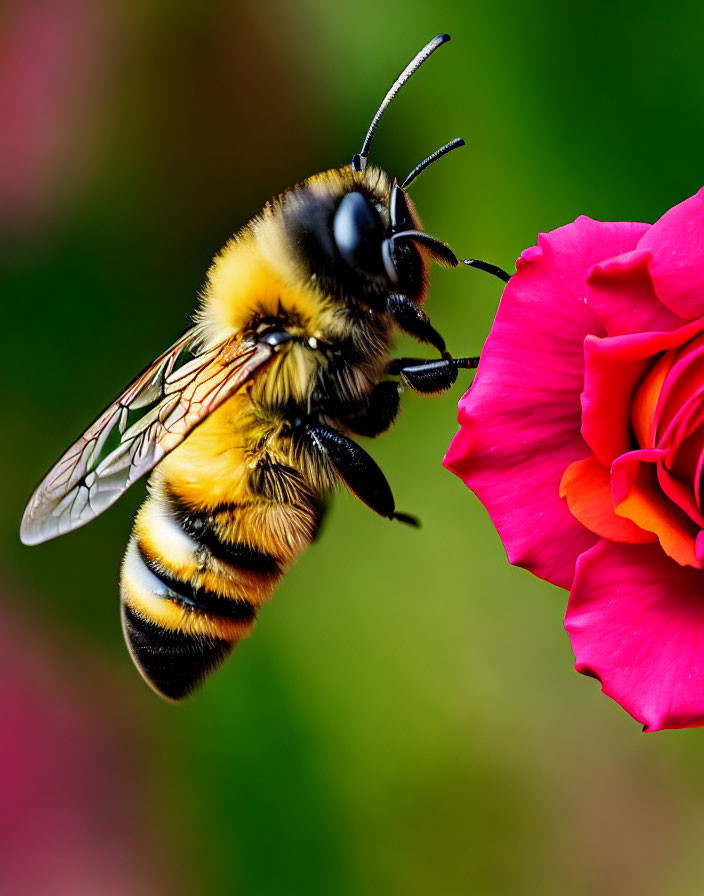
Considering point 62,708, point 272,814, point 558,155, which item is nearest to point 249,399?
point 558,155

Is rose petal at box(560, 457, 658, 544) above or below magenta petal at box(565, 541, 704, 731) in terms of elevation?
above

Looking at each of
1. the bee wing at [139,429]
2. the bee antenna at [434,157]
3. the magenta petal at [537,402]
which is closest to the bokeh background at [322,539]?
the bee antenna at [434,157]

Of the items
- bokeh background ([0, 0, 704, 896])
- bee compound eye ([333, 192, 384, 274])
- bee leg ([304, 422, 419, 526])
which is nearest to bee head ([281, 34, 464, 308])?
bee compound eye ([333, 192, 384, 274])

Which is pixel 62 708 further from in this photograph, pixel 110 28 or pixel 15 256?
pixel 110 28

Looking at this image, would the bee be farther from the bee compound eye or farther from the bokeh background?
the bokeh background

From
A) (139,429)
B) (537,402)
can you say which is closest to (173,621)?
(139,429)

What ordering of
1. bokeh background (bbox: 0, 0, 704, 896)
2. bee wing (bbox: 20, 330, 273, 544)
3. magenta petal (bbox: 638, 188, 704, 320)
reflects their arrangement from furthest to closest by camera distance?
bokeh background (bbox: 0, 0, 704, 896)
bee wing (bbox: 20, 330, 273, 544)
magenta petal (bbox: 638, 188, 704, 320)

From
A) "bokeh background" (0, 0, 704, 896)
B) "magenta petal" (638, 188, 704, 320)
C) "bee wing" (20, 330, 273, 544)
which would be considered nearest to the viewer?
"magenta petal" (638, 188, 704, 320)
